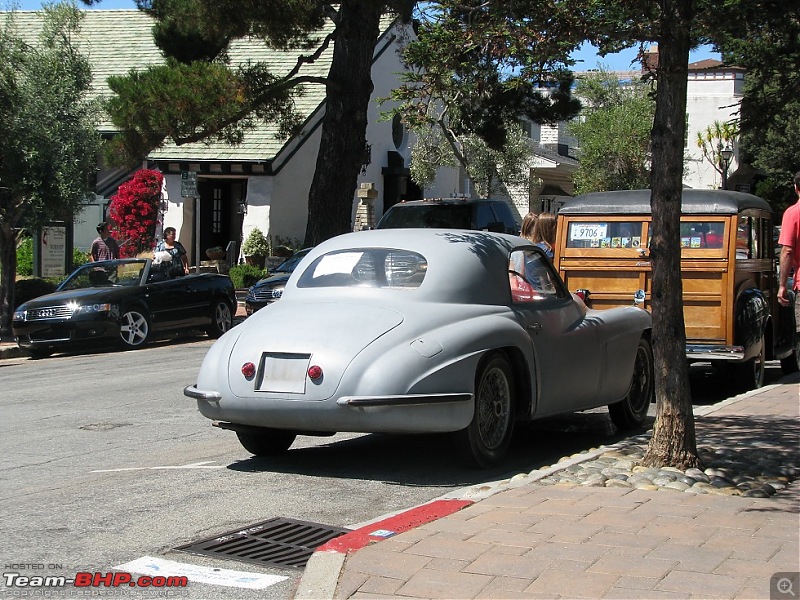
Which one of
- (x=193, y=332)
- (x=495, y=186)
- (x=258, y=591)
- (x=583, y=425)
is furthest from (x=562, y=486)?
(x=495, y=186)

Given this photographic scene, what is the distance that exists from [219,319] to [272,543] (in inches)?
536

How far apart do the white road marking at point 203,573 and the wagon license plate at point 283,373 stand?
1899 mm

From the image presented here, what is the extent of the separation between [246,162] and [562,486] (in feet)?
82.5

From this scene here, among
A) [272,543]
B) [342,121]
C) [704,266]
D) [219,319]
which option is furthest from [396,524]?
[342,121]

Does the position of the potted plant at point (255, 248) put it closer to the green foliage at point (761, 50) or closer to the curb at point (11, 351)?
the curb at point (11, 351)

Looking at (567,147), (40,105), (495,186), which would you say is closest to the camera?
(40,105)

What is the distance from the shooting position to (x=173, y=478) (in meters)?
7.47

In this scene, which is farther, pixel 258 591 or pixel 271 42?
pixel 271 42

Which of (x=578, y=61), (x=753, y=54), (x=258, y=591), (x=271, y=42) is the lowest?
(x=258, y=591)

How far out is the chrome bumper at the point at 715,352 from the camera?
1148cm

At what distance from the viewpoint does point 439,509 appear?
6293 mm

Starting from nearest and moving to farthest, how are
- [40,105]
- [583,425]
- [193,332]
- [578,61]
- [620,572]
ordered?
[620,572] < [578,61] < [583,425] < [40,105] < [193,332]

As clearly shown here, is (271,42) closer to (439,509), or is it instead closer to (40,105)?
(40,105)

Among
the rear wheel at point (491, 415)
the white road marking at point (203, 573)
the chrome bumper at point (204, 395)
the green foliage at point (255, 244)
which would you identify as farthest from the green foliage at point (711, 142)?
the white road marking at point (203, 573)
